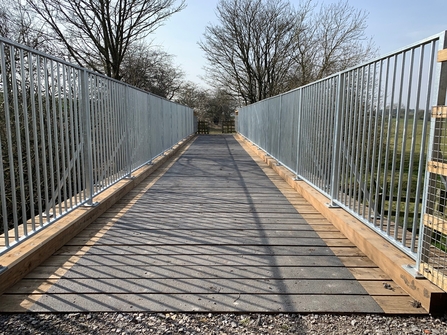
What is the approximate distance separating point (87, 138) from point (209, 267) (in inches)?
82.0

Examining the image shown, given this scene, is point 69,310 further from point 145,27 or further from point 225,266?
point 145,27

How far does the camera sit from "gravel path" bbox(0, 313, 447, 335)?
1813 mm

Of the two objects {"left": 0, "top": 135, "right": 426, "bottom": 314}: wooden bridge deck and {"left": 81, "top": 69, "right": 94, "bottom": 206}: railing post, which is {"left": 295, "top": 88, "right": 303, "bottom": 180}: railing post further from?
{"left": 81, "top": 69, "right": 94, "bottom": 206}: railing post

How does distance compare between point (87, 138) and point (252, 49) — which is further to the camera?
point (252, 49)

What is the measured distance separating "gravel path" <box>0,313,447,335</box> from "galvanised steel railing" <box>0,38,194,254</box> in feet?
2.13

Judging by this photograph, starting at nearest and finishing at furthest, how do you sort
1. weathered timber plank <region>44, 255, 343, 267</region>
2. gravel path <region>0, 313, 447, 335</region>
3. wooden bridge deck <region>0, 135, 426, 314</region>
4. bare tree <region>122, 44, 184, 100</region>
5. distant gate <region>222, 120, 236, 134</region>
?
1. gravel path <region>0, 313, 447, 335</region>
2. wooden bridge deck <region>0, 135, 426, 314</region>
3. weathered timber plank <region>44, 255, 343, 267</region>
4. bare tree <region>122, 44, 184, 100</region>
5. distant gate <region>222, 120, 236, 134</region>

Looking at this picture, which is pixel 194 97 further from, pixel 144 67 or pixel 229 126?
pixel 144 67

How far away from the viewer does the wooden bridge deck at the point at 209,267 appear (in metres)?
2.07

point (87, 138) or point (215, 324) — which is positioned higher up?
point (87, 138)

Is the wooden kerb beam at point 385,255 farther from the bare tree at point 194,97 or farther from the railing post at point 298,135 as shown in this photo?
the bare tree at point 194,97

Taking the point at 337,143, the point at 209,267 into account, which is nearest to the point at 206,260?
the point at 209,267

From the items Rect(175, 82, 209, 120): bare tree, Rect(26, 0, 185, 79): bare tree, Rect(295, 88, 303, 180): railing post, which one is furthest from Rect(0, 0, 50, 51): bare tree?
Rect(175, 82, 209, 120): bare tree

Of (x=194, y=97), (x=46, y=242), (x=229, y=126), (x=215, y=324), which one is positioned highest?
(x=194, y=97)

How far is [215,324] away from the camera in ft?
6.16
